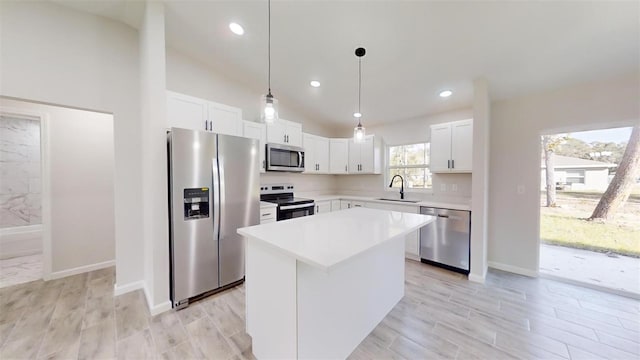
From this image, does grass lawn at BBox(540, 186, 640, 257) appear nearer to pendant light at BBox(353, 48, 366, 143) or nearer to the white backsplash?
pendant light at BBox(353, 48, 366, 143)

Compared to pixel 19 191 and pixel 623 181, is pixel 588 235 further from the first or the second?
pixel 19 191

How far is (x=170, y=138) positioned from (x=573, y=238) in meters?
5.90

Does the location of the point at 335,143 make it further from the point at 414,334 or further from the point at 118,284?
the point at 118,284

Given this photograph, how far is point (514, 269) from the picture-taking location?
3.14 meters

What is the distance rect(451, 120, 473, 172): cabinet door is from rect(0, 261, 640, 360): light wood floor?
1.67 m

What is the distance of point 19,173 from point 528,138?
810cm

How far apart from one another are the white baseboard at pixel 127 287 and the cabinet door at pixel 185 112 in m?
1.89

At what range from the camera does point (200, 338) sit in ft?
5.90

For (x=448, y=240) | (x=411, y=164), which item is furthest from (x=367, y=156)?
(x=448, y=240)

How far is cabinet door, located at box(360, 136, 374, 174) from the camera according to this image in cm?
441

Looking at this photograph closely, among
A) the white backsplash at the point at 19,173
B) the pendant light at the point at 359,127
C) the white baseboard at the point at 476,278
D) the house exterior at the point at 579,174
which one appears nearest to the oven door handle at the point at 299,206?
the pendant light at the point at 359,127

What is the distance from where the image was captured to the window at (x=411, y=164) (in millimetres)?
4102

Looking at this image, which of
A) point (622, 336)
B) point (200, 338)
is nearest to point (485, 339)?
point (622, 336)

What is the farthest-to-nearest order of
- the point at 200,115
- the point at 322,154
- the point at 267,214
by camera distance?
1. the point at 322,154
2. the point at 267,214
3. the point at 200,115
